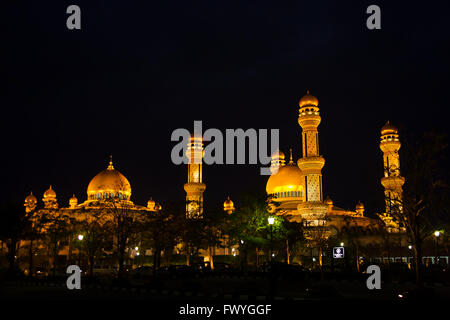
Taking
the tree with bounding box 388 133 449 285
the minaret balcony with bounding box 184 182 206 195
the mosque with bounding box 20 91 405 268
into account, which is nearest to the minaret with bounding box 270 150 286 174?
the mosque with bounding box 20 91 405 268

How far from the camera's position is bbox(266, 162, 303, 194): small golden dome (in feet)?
319

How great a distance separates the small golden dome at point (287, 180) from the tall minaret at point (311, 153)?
2392 centimetres

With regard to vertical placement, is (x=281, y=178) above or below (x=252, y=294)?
above

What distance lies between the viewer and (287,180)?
321 ft

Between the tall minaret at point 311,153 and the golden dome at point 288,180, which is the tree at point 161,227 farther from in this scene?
the golden dome at point 288,180

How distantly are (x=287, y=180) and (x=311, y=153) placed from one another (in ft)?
83.7

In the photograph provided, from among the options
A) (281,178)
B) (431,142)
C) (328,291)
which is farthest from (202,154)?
(328,291)

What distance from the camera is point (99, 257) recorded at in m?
64.7

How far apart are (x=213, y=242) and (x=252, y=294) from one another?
120 ft

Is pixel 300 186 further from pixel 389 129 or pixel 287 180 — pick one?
pixel 389 129

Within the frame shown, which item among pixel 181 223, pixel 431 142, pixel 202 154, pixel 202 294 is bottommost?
pixel 202 294

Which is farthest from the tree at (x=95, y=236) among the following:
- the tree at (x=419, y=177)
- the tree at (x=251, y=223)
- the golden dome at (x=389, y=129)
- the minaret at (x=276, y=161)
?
the minaret at (x=276, y=161)
